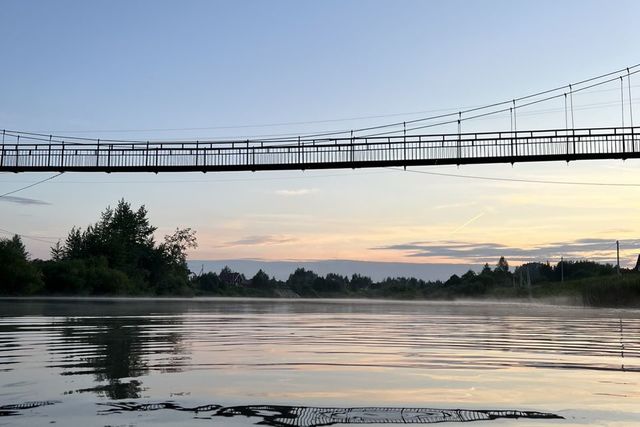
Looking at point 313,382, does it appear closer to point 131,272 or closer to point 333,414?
point 333,414

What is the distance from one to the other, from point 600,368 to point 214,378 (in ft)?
20.6

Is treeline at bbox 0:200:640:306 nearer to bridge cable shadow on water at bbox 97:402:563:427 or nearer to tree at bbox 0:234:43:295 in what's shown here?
tree at bbox 0:234:43:295

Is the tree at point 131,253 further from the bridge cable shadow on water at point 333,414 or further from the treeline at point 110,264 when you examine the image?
the bridge cable shadow on water at point 333,414

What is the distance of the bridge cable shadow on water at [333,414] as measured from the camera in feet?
24.3

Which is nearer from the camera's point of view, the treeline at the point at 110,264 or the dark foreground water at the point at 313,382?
the dark foreground water at the point at 313,382

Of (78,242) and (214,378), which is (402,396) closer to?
(214,378)

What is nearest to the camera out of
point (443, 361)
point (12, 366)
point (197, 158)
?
point (12, 366)

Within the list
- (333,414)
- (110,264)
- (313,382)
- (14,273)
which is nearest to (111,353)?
(313,382)

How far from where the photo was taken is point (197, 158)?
161ft

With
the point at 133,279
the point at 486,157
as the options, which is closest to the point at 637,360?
the point at 486,157

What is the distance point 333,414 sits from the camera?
778 centimetres

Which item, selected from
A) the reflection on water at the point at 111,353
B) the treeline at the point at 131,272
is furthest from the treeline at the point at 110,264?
the reflection on water at the point at 111,353

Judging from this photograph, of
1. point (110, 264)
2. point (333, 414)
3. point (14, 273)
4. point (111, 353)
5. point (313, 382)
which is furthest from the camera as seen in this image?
point (110, 264)

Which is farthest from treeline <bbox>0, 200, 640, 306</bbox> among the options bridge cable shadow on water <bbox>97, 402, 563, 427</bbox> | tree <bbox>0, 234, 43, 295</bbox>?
bridge cable shadow on water <bbox>97, 402, 563, 427</bbox>
